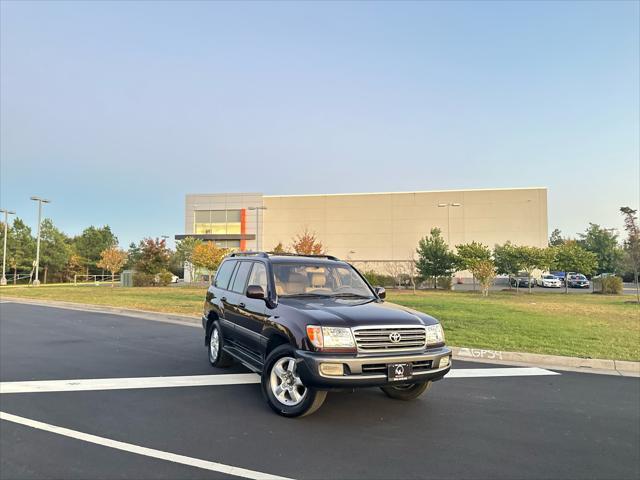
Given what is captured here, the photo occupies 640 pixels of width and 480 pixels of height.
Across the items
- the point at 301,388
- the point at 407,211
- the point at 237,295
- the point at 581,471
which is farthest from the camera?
the point at 407,211

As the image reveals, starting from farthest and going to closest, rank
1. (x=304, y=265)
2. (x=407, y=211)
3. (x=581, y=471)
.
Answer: (x=407, y=211) < (x=304, y=265) < (x=581, y=471)

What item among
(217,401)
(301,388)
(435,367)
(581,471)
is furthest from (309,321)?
(581,471)

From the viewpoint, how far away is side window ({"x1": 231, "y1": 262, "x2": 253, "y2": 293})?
657cm

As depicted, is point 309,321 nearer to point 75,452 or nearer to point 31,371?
point 75,452

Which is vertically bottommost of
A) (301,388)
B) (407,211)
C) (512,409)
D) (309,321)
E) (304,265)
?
(512,409)

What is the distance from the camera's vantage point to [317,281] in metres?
5.97

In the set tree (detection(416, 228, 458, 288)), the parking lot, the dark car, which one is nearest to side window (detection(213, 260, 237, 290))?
the dark car

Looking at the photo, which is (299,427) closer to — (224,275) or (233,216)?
(224,275)

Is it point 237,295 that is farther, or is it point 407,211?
point 407,211

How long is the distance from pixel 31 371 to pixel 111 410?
2788 mm

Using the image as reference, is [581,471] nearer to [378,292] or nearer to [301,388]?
[301,388]

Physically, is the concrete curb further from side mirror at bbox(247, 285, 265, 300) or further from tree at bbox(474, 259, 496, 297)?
tree at bbox(474, 259, 496, 297)

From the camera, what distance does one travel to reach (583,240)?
71938 millimetres

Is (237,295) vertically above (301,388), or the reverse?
(237,295)
